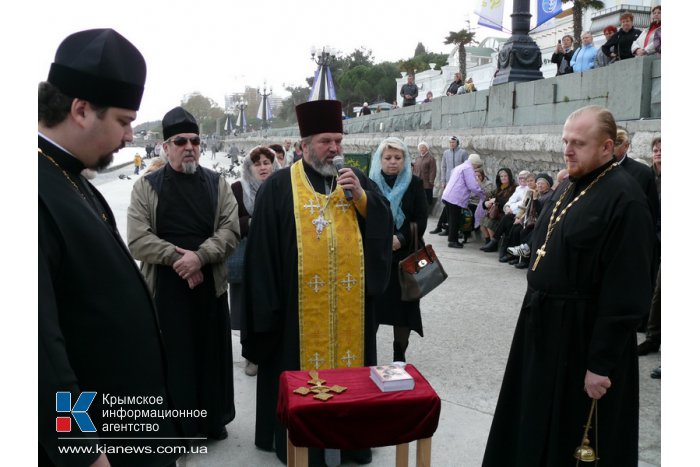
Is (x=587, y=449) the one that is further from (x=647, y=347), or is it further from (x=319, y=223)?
(x=647, y=347)

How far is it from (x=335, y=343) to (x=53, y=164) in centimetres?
227

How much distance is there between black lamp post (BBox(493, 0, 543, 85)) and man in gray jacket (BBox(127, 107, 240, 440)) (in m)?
9.41

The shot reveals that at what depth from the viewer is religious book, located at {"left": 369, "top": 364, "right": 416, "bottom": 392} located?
9.34 ft

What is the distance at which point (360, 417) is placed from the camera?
9.07ft

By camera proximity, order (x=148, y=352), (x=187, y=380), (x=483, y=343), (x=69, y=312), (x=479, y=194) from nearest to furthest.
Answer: (x=69, y=312), (x=148, y=352), (x=187, y=380), (x=483, y=343), (x=479, y=194)

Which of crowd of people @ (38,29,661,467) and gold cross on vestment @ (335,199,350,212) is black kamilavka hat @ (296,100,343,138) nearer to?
crowd of people @ (38,29,661,467)

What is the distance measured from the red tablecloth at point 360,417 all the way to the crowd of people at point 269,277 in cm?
55

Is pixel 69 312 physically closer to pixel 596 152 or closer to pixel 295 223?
pixel 295 223

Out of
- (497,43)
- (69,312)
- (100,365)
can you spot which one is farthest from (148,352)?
(497,43)

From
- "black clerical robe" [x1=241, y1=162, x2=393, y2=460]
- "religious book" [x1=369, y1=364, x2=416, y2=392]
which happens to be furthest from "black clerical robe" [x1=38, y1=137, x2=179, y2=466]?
"black clerical robe" [x1=241, y1=162, x2=393, y2=460]

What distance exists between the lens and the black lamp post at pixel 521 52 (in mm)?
11898

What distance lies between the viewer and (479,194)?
11320mm

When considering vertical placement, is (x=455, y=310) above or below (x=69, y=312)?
below

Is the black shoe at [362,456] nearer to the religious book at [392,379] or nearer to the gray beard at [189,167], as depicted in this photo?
the religious book at [392,379]
